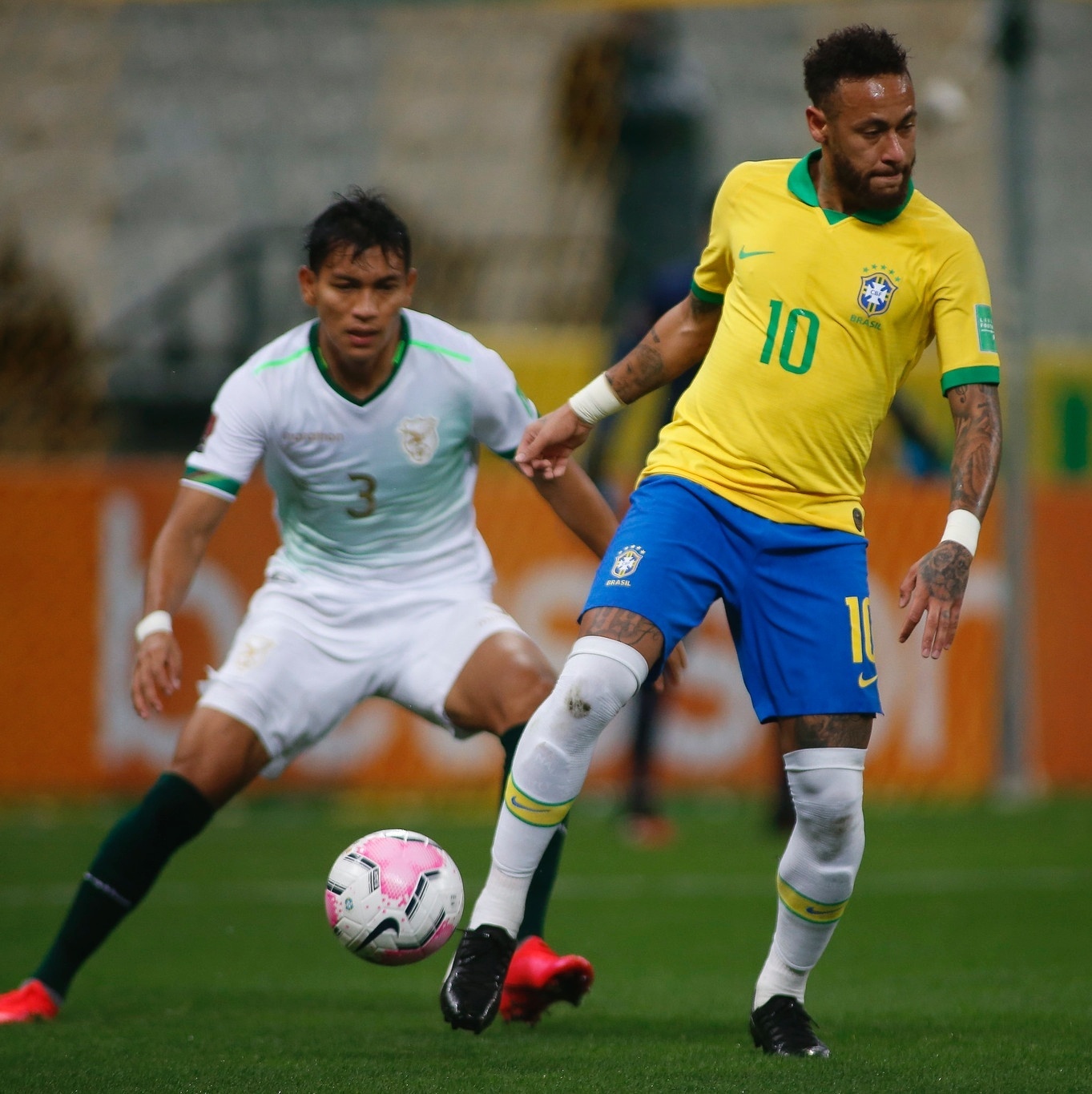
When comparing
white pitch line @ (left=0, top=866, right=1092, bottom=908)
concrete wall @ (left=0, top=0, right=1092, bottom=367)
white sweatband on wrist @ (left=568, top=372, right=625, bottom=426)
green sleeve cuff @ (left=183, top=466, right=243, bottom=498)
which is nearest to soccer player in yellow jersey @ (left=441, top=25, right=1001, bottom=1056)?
white sweatband on wrist @ (left=568, top=372, right=625, bottom=426)

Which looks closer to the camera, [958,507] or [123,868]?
[958,507]

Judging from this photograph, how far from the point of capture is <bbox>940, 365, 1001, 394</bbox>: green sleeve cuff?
4.19 meters

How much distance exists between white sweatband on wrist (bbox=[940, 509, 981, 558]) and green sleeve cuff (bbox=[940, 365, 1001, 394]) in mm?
302

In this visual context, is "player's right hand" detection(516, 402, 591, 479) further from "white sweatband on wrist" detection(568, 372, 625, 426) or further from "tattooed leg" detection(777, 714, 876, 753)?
"tattooed leg" detection(777, 714, 876, 753)

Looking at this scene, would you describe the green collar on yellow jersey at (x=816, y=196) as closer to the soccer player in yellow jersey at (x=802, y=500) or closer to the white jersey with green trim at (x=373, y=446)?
the soccer player in yellow jersey at (x=802, y=500)

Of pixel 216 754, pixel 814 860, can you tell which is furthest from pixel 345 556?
pixel 814 860

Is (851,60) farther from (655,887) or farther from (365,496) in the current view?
(655,887)

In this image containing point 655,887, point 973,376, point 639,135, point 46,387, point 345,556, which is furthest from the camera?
point 639,135

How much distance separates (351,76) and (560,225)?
5.69 feet

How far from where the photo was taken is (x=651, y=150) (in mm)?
12125

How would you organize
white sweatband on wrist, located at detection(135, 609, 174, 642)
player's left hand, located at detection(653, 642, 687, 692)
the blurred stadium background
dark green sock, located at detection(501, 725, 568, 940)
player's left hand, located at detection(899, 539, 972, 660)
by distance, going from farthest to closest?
the blurred stadium background < dark green sock, located at detection(501, 725, 568, 940) < white sweatband on wrist, located at detection(135, 609, 174, 642) < player's left hand, located at detection(653, 642, 687, 692) < player's left hand, located at detection(899, 539, 972, 660)

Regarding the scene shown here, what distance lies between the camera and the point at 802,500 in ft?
14.1

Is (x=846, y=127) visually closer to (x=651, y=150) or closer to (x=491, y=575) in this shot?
(x=491, y=575)

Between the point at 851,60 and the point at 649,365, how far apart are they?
0.90 m
